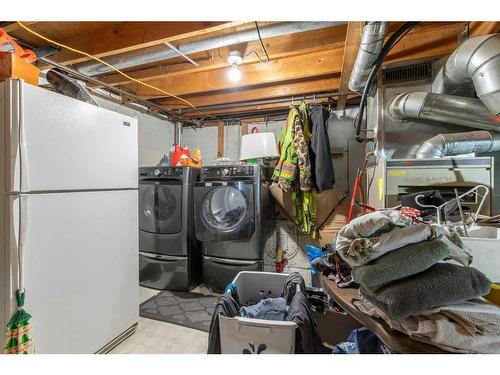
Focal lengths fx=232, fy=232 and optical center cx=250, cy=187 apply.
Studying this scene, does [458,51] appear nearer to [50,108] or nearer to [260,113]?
[260,113]

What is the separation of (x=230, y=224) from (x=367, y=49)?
1.94 metres

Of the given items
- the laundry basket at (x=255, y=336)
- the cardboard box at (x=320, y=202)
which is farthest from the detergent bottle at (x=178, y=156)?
the laundry basket at (x=255, y=336)

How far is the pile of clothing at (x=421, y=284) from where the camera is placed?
0.50 meters

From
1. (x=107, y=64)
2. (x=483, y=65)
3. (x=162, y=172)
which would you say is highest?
(x=107, y=64)

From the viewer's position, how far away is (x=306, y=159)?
2.42 metres

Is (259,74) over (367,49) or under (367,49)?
over

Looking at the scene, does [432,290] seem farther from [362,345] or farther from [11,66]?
[11,66]

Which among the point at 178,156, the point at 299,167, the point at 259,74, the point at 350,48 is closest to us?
the point at 350,48

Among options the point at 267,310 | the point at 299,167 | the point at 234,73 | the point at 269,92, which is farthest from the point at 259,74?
the point at 267,310

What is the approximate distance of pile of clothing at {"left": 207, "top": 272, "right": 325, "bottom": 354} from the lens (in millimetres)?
1064

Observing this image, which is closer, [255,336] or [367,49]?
[255,336]

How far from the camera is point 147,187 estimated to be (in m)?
2.76

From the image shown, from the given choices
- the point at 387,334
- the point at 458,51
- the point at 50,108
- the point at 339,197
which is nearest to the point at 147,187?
the point at 50,108
